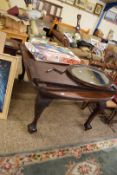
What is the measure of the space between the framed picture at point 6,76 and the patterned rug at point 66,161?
0.44 meters

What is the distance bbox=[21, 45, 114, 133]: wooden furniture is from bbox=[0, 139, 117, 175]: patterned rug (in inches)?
13.5

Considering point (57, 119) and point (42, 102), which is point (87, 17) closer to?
point (57, 119)

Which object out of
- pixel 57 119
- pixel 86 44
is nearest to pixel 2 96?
pixel 57 119

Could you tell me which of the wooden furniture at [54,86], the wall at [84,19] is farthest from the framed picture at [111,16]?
the wooden furniture at [54,86]

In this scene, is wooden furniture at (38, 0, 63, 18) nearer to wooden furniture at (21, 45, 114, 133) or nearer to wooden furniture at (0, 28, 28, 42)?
wooden furniture at (0, 28, 28, 42)

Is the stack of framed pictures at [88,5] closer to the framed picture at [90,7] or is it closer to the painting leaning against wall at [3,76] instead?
the framed picture at [90,7]

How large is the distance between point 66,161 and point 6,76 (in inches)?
32.6

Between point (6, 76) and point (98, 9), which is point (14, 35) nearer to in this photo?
point (6, 76)

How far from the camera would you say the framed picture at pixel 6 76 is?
1.33 m

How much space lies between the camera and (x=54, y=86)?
1141 millimetres

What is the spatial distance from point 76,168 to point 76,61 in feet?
2.87

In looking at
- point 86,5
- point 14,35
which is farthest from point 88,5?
point 14,35

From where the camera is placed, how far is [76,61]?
150 centimetres

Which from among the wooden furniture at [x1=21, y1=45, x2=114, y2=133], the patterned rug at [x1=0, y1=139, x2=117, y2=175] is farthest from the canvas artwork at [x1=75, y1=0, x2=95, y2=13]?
the patterned rug at [x1=0, y1=139, x2=117, y2=175]
